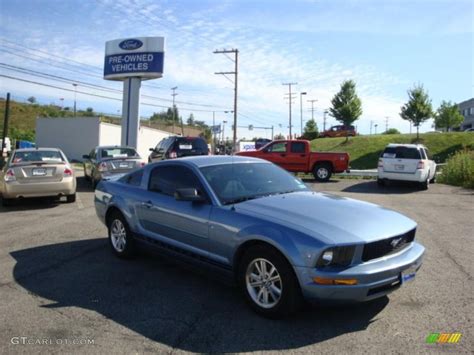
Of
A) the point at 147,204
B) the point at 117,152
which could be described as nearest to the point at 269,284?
the point at 147,204

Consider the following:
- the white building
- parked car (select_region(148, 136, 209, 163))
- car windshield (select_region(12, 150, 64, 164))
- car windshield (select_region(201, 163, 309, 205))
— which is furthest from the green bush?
the white building

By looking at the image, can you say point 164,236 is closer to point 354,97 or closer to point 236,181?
point 236,181

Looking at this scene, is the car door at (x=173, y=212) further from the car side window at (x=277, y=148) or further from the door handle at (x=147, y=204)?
the car side window at (x=277, y=148)

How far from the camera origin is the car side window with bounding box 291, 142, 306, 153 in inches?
774

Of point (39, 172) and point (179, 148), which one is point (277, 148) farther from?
point (39, 172)

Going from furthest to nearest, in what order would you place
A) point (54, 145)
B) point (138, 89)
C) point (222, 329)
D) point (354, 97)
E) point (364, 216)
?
point (354, 97), point (54, 145), point (138, 89), point (364, 216), point (222, 329)

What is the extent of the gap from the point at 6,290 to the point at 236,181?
293 centimetres

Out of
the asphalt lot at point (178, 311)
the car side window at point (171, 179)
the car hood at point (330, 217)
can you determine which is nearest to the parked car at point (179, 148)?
the asphalt lot at point (178, 311)

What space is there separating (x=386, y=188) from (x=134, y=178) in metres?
12.6

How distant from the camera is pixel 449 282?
5211mm

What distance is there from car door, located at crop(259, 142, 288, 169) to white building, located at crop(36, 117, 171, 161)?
2196 cm

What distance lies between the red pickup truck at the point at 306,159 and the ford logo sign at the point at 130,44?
31.7 feet

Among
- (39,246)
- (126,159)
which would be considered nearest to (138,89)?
(126,159)

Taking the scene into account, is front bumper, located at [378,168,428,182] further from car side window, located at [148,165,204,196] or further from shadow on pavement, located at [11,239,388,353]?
car side window, located at [148,165,204,196]
